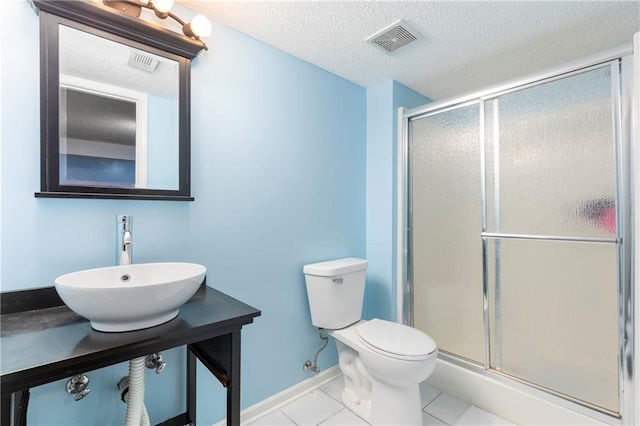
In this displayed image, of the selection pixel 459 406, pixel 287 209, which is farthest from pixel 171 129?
pixel 459 406

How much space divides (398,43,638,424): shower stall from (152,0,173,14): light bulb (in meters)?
1.61

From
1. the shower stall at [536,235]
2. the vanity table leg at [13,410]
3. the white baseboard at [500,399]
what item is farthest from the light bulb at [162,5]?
the white baseboard at [500,399]

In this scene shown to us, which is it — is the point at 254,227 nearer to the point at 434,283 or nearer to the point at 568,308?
the point at 434,283

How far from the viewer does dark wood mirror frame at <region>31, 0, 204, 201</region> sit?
103cm

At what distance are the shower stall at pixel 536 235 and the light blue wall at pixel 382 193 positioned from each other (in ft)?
0.45

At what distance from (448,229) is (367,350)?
0.99 meters

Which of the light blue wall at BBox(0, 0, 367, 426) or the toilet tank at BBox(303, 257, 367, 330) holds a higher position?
the light blue wall at BBox(0, 0, 367, 426)

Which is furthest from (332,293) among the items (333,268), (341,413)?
(341,413)

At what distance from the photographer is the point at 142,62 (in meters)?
Answer: 1.26

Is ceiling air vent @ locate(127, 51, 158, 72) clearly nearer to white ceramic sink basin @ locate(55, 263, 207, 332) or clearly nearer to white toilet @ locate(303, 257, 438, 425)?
white ceramic sink basin @ locate(55, 263, 207, 332)

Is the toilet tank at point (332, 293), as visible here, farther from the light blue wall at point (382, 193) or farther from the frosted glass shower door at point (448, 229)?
the frosted glass shower door at point (448, 229)

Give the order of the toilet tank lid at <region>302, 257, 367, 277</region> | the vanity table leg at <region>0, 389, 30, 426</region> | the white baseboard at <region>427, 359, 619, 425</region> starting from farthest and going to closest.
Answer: the toilet tank lid at <region>302, 257, 367, 277</region> → the white baseboard at <region>427, 359, 619, 425</region> → the vanity table leg at <region>0, 389, 30, 426</region>

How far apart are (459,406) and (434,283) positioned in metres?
0.73

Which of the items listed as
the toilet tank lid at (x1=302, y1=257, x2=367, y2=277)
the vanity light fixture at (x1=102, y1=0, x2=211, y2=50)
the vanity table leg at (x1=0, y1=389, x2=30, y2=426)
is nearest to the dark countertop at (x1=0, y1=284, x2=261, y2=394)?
the vanity table leg at (x1=0, y1=389, x2=30, y2=426)
